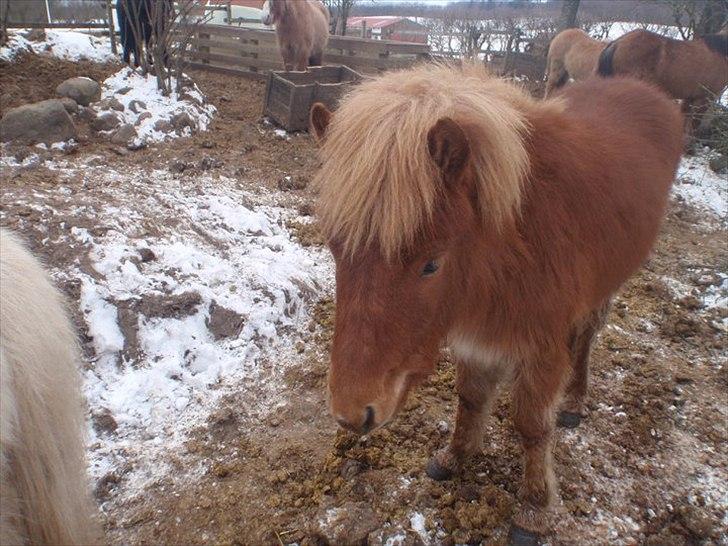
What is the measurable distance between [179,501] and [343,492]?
81cm

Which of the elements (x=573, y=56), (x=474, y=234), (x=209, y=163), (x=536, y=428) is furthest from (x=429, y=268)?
(x=573, y=56)

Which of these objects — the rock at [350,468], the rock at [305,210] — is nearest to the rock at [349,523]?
the rock at [350,468]

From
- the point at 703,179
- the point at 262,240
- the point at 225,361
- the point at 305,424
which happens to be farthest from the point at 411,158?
the point at 703,179

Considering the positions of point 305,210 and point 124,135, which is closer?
point 305,210

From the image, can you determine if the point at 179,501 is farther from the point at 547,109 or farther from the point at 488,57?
the point at 488,57

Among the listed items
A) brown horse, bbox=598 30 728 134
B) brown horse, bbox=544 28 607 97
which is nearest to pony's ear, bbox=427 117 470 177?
brown horse, bbox=598 30 728 134

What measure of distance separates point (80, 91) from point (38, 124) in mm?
1141

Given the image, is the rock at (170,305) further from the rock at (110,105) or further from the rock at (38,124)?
the rock at (110,105)

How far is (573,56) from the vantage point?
10102mm

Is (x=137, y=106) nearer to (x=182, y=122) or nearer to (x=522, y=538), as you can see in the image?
(x=182, y=122)

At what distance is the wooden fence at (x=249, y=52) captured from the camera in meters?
9.24

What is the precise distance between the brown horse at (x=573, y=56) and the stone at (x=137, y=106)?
748cm

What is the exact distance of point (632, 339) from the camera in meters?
3.82

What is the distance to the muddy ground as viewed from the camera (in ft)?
7.53
